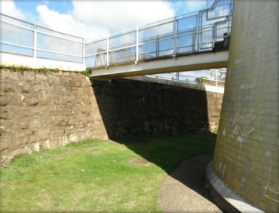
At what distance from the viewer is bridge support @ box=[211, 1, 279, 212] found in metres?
4.30

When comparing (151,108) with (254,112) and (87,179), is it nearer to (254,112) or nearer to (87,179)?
(87,179)

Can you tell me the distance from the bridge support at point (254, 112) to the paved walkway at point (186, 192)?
600 mm

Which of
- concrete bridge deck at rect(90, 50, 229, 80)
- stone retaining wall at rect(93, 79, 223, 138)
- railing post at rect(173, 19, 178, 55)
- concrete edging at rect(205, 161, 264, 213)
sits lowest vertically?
concrete edging at rect(205, 161, 264, 213)

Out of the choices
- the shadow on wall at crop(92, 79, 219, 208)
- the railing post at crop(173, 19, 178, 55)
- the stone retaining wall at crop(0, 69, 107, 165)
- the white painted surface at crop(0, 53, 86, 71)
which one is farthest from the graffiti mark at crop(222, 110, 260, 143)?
the white painted surface at crop(0, 53, 86, 71)

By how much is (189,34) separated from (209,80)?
37.4 ft

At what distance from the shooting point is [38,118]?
356 inches

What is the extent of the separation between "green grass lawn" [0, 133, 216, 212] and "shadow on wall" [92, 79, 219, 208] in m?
0.23

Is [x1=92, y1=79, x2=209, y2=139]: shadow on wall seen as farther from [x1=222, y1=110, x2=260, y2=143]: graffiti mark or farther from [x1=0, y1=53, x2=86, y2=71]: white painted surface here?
[x1=222, y1=110, x2=260, y2=143]: graffiti mark

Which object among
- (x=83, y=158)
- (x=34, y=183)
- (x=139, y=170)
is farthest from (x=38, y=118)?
(x=139, y=170)

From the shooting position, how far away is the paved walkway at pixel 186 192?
5430 mm

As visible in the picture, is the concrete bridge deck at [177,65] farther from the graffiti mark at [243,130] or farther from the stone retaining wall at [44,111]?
the graffiti mark at [243,130]

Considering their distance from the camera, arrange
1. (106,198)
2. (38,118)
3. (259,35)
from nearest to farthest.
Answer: (259,35) < (106,198) < (38,118)

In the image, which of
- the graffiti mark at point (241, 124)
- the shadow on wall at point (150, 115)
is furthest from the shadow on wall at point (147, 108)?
the graffiti mark at point (241, 124)

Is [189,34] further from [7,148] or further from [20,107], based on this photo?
[7,148]
